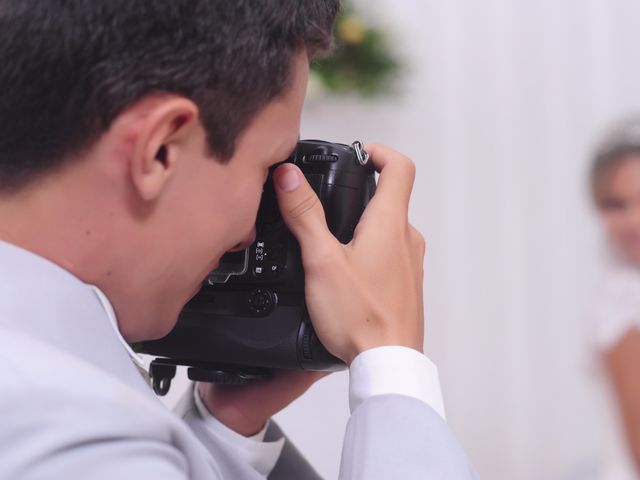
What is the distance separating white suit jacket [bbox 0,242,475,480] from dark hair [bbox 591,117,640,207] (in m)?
1.44

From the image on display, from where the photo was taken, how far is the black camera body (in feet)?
1.87

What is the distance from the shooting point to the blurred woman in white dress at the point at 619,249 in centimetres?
171

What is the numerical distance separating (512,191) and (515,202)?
2cm

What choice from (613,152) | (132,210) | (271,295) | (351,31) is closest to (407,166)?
(271,295)

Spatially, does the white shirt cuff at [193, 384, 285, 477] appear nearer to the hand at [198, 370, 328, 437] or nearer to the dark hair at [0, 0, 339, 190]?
A: the hand at [198, 370, 328, 437]

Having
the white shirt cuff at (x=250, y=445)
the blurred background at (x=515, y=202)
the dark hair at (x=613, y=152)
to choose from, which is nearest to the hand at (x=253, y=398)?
the white shirt cuff at (x=250, y=445)

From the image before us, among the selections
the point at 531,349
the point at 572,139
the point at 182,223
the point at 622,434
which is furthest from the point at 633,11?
the point at 182,223

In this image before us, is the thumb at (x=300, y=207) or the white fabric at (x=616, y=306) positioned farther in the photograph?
the white fabric at (x=616, y=306)

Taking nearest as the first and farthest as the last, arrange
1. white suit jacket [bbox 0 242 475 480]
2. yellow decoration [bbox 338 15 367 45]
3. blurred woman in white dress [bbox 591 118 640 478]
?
white suit jacket [bbox 0 242 475 480]
yellow decoration [bbox 338 15 367 45]
blurred woman in white dress [bbox 591 118 640 478]

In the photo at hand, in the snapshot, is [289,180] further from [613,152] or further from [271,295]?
[613,152]

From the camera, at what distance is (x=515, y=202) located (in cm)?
179

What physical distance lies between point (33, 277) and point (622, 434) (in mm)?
1565

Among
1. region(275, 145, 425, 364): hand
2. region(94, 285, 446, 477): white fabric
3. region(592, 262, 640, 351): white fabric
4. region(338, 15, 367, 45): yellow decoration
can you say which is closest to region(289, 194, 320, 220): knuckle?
region(275, 145, 425, 364): hand

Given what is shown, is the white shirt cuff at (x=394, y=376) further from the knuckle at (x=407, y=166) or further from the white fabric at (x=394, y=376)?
the knuckle at (x=407, y=166)
